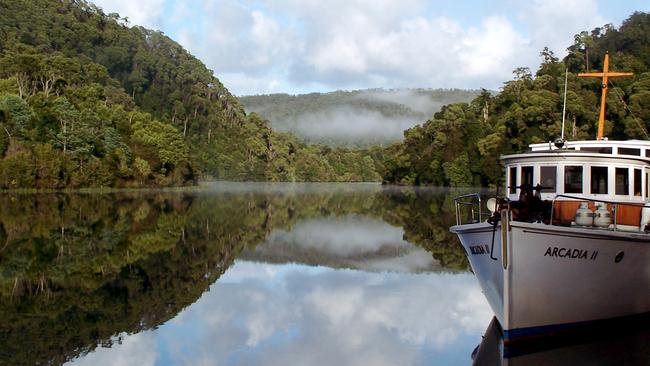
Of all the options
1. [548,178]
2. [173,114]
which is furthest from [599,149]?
[173,114]

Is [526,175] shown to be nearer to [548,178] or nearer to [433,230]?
[548,178]

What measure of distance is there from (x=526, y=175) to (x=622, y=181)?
7.01 feet

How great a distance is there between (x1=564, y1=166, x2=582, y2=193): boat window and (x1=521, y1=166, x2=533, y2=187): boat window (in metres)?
0.81

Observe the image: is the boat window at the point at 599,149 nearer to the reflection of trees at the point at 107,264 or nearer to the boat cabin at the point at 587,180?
the boat cabin at the point at 587,180

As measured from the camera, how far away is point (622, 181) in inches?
635

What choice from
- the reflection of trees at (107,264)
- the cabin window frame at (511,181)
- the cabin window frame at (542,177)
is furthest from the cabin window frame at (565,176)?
the reflection of trees at (107,264)

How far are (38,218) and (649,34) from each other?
93690mm

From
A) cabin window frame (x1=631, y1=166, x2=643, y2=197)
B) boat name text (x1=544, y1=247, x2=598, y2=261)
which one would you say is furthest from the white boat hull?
cabin window frame (x1=631, y1=166, x2=643, y2=197)

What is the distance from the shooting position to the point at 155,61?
158 meters

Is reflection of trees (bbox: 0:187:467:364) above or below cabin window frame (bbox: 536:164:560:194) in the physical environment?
below

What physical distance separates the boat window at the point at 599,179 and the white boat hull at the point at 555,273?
188cm

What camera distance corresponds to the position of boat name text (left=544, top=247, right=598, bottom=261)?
13.2 m

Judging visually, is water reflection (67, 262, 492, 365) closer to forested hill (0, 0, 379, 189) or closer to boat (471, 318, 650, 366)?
boat (471, 318, 650, 366)

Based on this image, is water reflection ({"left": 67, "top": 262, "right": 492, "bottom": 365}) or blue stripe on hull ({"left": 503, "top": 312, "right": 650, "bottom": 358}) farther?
blue stripe on hull ({"left": 503, "top": 312, "right": 650, "bottom": 358})
